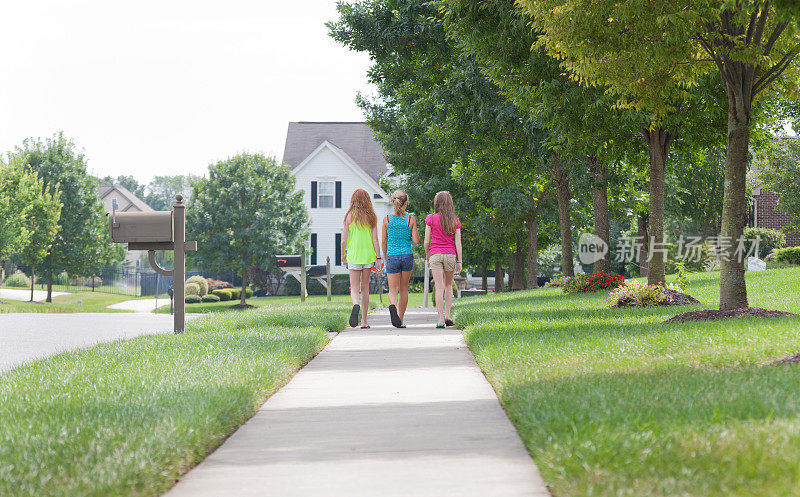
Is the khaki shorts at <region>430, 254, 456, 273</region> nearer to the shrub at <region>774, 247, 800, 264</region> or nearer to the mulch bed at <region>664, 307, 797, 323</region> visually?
the mulch bed at <region>664, 307, 797, 323</region>

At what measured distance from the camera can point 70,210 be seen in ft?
144

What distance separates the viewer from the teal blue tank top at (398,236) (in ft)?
42.9

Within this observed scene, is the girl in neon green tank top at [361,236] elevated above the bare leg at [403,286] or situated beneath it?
elevated above

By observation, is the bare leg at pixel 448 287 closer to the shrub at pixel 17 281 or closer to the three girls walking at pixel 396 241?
the three girls walking at pixel 396 241

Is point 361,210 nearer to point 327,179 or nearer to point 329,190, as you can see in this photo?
point 327,179

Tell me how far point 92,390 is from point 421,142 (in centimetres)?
2458

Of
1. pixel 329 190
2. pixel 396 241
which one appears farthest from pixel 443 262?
pixel 329 190

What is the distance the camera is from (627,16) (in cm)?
1080

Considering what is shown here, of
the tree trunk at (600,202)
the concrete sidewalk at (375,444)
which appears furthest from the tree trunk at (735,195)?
the tree trunk at (600,202)

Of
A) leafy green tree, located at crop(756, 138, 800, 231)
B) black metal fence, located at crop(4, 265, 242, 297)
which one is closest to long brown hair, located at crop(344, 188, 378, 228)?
leafy green tree, located at crop(756, 138, 800, 231)

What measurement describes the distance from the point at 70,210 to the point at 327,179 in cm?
1640

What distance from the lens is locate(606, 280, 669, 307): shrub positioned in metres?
16.0

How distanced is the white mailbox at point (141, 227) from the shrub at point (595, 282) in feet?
43.6

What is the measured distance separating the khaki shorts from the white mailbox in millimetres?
3962
